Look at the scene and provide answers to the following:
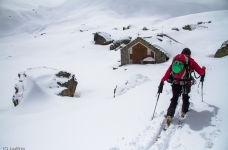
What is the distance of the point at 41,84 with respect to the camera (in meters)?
10.9

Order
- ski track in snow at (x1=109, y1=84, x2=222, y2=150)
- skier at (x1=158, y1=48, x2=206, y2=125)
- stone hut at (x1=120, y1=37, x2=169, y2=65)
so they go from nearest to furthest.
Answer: ski track in snow at (x1=109, y1=84, x2=222, y2=150), skier at (x1=158, y1=48, x2=206, y2=125), stone hut at (x1=120, y1=37, x2=169, y2=65)

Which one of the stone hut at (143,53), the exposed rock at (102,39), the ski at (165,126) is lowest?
the ski at (165,126)

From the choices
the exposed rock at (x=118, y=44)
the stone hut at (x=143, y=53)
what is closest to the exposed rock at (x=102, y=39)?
the exposed rock at (x=118, y=44)

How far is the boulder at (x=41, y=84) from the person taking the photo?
10.6m

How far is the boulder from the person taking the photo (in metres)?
10.6

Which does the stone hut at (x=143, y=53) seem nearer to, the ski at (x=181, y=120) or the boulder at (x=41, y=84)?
the boulder at (x=41, y=84)

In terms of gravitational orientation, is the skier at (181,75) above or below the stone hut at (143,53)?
below

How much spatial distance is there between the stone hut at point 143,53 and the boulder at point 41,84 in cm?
1585

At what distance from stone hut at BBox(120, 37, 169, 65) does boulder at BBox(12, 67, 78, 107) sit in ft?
52.0

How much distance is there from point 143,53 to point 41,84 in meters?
19.2

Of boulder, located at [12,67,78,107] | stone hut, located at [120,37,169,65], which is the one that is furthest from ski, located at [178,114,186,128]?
stone hut, located at [120,37,169,65]

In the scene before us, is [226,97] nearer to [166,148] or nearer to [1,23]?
[166,148]

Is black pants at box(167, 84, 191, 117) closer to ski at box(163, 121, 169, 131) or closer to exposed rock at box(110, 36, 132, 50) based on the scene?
ski at box(163, 121, 169, 131)

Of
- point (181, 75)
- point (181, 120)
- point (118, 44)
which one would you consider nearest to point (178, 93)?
point (181, 75)
